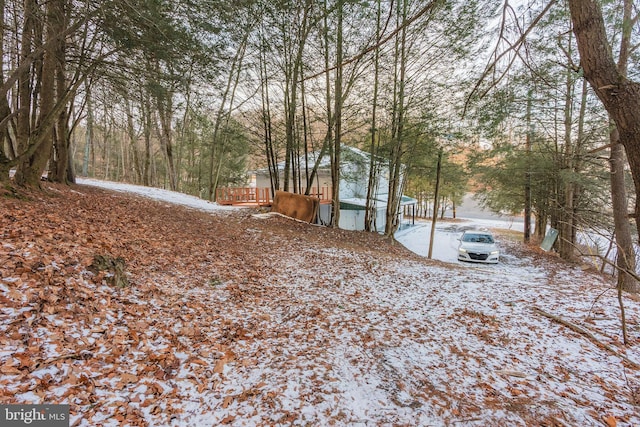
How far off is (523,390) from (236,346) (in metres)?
2.56

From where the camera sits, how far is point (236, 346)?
9.22 ft

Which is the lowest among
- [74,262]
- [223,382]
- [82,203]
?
[223,382]

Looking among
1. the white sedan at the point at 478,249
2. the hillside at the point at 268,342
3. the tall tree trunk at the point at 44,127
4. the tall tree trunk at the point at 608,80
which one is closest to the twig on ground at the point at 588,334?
the hillside at the point at 268,342

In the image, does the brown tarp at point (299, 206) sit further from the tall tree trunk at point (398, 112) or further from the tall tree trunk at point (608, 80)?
the tall tree trunk at point (608, 80)

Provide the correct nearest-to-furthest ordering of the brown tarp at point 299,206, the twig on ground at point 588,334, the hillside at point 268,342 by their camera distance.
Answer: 1. the hillside at point 268,342
2. the twig on ground at point 588,334
3. the brown tarp at point 299,206

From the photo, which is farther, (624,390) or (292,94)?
(292,94)

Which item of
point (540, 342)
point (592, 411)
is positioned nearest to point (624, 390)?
point (592, 411)

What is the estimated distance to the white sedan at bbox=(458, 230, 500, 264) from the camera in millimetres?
10052

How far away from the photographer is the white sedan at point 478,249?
10.1 m

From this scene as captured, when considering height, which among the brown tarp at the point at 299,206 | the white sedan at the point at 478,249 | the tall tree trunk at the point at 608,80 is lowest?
the white sedan at the point at 478,249

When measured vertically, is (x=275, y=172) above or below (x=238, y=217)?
above

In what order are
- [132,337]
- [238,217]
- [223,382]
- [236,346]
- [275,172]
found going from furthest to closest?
[275,172] < [238,217] < [236,346] < [132,337] < [223,382]

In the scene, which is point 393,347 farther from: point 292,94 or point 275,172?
point 275,172

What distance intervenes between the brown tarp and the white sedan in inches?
227
